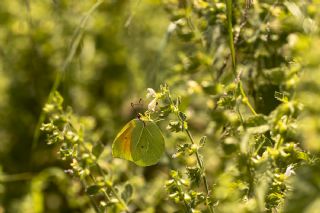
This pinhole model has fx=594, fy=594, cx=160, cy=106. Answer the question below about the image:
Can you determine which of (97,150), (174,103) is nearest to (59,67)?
(97,150)

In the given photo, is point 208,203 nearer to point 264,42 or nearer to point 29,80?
point 264,42

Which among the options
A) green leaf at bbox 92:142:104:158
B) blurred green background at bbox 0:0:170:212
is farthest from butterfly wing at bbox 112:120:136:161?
blurred green background at bbox 0:0:170:212

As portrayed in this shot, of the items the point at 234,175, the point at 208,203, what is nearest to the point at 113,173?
the point at 208,203

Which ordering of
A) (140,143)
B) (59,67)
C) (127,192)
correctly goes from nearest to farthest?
(140,143) < (127,192) < (59,67)

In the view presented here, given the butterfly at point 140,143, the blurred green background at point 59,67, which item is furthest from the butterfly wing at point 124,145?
the blurred green background at point 59,67

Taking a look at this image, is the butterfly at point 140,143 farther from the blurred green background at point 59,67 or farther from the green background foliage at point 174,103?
the blurred green background at point 59,67

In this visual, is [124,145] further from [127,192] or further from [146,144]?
[127,192]

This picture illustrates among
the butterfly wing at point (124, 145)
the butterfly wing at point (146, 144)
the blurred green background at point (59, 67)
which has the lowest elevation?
the butterfly wing at point (146, 144)
